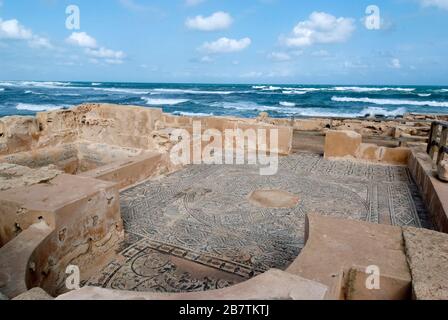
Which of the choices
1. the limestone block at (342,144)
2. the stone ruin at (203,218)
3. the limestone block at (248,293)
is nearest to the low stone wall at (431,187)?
the stone ruin at (203,218)

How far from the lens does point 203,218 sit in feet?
13.3

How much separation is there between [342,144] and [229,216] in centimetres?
402

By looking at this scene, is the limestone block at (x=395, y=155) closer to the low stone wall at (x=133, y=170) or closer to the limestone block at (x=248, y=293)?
the low stone wall at (x=133, y=170)

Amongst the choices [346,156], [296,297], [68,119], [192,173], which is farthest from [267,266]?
[68,119]

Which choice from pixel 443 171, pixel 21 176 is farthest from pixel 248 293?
pixel 443 171

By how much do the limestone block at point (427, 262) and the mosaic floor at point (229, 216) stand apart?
1.23 m

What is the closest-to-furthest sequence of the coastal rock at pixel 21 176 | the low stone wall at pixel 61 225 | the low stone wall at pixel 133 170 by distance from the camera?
the low stone wall at pixel 61 225 → the coastal rock at pixel 21 176 → the low stone wall at pixel 133 170

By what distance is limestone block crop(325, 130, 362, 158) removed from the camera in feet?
22.5

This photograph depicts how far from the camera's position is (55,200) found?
110 inches

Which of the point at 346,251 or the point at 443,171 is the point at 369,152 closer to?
the point at 443,171

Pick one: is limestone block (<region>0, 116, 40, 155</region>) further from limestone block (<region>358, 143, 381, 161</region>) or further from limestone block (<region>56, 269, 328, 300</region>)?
limestone block (<region>358, 143, 381, 161</region>)

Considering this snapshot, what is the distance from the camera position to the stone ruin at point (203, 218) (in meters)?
1.94

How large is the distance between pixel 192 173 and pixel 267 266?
10.4ft
